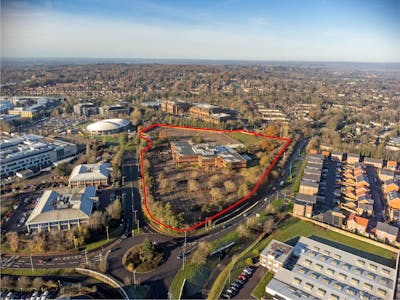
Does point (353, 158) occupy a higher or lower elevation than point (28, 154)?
higher

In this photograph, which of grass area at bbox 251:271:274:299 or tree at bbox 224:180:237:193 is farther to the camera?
tree at bbox 224:180:237:193

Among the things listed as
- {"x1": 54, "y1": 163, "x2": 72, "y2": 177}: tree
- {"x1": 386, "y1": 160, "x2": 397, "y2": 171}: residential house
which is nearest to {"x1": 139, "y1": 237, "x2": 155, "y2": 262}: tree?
{"x1": 54, "y1": 163, "x2": 72, "y2": 177}: tree

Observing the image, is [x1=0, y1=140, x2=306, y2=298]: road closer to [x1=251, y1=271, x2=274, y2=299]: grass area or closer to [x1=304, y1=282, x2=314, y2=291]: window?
[x1=251, y1=271, x2=274, y2=299]: grass area

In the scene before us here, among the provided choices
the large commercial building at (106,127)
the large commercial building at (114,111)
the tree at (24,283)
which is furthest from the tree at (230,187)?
the large commercial building at (114,111)

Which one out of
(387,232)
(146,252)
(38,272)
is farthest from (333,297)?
(38,272)

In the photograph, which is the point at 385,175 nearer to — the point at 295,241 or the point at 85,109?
the point at 295,241

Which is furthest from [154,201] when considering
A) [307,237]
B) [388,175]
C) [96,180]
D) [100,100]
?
[100,100]

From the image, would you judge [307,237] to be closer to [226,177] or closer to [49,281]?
[226,177]
